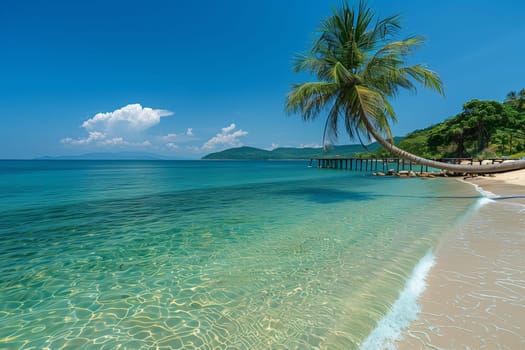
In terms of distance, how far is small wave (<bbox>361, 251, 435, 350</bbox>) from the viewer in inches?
101

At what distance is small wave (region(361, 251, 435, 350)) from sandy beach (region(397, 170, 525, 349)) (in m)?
0.08

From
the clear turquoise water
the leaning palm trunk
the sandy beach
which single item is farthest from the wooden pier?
the clear turquoise water

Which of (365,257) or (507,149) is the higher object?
(507,149)

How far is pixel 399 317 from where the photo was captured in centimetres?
296

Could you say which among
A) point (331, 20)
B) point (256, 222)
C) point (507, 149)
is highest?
point (331, 20)

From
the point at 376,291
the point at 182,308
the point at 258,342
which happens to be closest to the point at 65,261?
the point at 182,308

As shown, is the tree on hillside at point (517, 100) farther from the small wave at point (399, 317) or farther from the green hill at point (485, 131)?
the small wave at point (399, 317)

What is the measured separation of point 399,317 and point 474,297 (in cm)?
117

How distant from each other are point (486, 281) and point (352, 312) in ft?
7.28

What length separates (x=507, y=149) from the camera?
51.9 metres

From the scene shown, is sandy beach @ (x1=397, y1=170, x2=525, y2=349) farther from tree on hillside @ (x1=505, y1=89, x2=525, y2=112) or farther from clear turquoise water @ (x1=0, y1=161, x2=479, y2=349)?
tree on hillside @ (x1=505, y1=89, x2=525, y2=112)

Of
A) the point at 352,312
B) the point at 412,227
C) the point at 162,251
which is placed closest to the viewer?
the point at 352,312

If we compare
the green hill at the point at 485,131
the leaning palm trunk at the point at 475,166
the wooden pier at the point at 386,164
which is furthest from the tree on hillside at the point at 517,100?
the leaning palm trunk at the point at 475,166

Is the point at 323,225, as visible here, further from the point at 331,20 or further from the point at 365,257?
the point at 331,20
